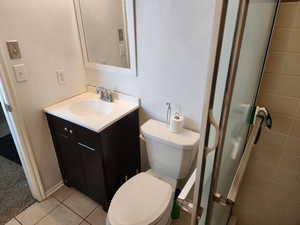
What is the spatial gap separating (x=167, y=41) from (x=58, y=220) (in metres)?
1.71

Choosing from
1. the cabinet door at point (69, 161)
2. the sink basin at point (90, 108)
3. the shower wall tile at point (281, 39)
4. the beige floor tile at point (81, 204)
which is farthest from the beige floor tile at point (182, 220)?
the shower wall tile at point (281, 39)

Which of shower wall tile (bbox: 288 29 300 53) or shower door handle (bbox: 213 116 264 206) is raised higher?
shower wall tile (bbox: 288 29 300 53)

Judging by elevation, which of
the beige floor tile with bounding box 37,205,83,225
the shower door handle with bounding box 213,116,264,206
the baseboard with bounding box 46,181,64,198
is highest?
the shower door handle with bounding box 213,116,264,206

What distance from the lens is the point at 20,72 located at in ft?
4.95

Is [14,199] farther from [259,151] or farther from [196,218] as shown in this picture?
[259,151]

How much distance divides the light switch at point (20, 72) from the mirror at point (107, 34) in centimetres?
56

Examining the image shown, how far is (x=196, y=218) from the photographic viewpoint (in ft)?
2.23

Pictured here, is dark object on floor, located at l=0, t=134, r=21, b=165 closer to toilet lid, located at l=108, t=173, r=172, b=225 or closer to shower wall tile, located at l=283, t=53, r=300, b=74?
toilet lid, located at l=108, t=173, r=172, b=225

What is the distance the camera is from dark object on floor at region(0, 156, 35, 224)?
1.83 m

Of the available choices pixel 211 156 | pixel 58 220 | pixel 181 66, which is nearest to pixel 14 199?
pixel 58 220

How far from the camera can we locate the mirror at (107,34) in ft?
5.18

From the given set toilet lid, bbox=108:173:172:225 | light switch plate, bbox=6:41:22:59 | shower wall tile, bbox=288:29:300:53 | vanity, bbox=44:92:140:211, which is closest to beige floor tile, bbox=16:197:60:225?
vanity, bbox=44:92:140:211

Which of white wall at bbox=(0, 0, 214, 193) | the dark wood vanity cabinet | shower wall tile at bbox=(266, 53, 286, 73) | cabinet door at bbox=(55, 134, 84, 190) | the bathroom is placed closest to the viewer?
shower wall tile at bbox=(266, 53, 286, 73)

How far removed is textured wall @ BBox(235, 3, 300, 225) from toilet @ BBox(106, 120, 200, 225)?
0.47 metres
